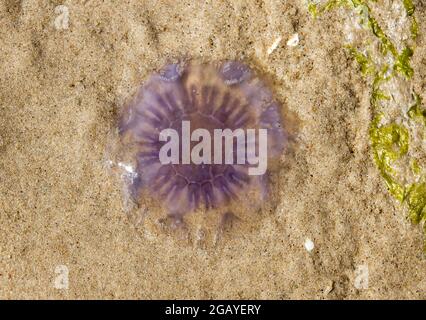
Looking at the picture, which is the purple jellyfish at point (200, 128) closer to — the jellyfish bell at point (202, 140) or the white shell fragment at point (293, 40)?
the jellyfish bell at point (202, 140)

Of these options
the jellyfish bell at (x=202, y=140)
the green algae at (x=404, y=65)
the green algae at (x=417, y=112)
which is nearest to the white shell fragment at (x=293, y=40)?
the jellyfish bell at (x=202, y=140)

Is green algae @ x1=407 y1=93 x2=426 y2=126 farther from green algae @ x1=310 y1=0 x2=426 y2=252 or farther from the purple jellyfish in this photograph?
the purple jellyfish

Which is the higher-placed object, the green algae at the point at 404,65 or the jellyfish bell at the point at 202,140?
the green algae at the point at 404,65

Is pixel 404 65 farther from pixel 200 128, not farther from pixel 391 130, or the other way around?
pixel 200 128

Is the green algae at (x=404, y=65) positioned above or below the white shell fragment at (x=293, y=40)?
below

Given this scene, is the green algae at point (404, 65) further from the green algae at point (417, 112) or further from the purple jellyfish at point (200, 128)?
the purple jellyfish at point (200, 128)

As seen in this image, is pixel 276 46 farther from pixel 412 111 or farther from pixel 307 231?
pixel 307 231

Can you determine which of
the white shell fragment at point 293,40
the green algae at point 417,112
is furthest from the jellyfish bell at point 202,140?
the green algae at point 417,112

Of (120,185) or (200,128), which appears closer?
(200,128)

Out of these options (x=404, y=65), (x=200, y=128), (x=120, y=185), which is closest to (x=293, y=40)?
(x=404, y=65)
